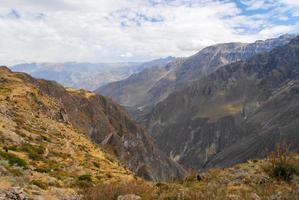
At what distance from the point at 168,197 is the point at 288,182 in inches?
231

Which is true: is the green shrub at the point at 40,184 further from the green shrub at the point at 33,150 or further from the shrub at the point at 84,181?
the green shrub at the point at 33,150

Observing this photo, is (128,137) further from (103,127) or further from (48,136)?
(48,136)

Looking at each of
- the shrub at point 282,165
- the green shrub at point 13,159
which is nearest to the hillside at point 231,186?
the shrub at point 282,165

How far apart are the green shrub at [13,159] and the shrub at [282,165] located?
12.5m

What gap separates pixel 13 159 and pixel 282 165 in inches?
526

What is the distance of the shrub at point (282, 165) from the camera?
17.9 m

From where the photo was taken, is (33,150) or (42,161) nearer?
(42,161)

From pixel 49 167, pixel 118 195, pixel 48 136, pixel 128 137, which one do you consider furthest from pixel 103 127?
pixel 118 195

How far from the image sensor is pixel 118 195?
14859mm

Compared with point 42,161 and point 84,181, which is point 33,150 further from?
point 84,181

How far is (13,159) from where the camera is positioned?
22.5 metres

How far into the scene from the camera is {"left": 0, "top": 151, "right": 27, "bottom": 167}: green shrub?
870 inches

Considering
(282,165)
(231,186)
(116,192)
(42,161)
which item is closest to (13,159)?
(42,161)

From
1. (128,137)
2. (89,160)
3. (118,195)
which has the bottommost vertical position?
(128,137)
